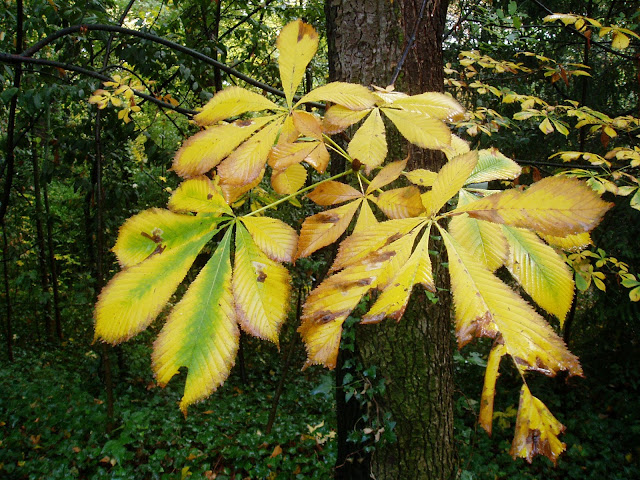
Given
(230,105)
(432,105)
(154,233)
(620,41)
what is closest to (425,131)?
(432,105)

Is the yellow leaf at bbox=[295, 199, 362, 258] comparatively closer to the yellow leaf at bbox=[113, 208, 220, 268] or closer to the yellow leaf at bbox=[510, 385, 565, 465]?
the yellow leaf at bbox=[113, 208, 220, 268]

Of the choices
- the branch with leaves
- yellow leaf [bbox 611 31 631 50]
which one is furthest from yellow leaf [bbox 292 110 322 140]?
yellow leaf [bbox 611 31 631 50]

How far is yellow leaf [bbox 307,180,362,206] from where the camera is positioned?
532 mm

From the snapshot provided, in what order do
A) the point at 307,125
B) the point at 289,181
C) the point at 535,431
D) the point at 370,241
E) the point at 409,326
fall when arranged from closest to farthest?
the point at 535,431, the point at 370,241, the point at 307,125, the point at 289,181, the point at 409,326

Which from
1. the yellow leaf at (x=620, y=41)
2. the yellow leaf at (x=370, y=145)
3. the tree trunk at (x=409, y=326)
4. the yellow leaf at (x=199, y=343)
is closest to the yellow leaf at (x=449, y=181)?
the yellow leaf at (x=370, y=145)

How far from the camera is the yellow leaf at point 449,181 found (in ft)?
1.36

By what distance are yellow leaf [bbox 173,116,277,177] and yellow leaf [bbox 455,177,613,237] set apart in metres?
0.32

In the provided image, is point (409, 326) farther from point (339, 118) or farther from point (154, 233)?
point (154, 233)

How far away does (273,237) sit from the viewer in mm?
469

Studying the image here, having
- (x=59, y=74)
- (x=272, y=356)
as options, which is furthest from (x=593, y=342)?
(x=59, y=74)

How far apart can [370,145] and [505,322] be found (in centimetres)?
32

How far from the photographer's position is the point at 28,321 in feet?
23.9

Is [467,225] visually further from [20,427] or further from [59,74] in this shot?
[20,427]

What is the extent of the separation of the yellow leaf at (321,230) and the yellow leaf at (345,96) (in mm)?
145
